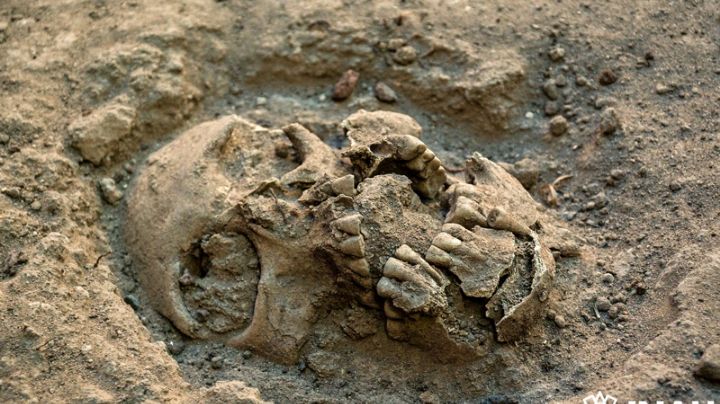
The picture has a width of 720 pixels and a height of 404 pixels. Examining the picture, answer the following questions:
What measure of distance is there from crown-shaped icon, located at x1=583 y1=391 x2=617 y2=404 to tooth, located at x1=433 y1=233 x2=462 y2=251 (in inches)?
27.1

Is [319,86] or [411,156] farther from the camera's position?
[319,86]

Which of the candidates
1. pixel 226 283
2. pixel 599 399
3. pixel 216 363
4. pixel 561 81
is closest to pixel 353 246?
pixel 226 283

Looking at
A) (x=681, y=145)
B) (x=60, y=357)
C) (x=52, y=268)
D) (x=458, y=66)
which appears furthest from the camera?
(x=458, y=66)

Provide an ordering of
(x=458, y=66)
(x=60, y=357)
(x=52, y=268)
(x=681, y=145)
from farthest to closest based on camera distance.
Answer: (x=458, y=66), (x=681, y=145), (x=52, y=268), (x=60, y=357)

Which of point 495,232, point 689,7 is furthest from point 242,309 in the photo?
point 689,7

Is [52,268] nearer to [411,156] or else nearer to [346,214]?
[346,214]

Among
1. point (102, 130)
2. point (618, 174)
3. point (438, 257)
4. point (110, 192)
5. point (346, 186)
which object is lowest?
point (110, 192)

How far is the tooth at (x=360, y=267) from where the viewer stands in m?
3.43

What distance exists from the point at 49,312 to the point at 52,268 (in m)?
0.21

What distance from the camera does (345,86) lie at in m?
4.50

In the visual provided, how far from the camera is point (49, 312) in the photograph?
136 inches

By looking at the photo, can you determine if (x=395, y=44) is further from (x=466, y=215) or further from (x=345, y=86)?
(x=466, y=215)

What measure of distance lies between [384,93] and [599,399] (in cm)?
184

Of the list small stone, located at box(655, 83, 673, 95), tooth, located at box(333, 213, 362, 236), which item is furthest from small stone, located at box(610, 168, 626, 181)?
tooth, located at box(333, 213, 362, 236)
